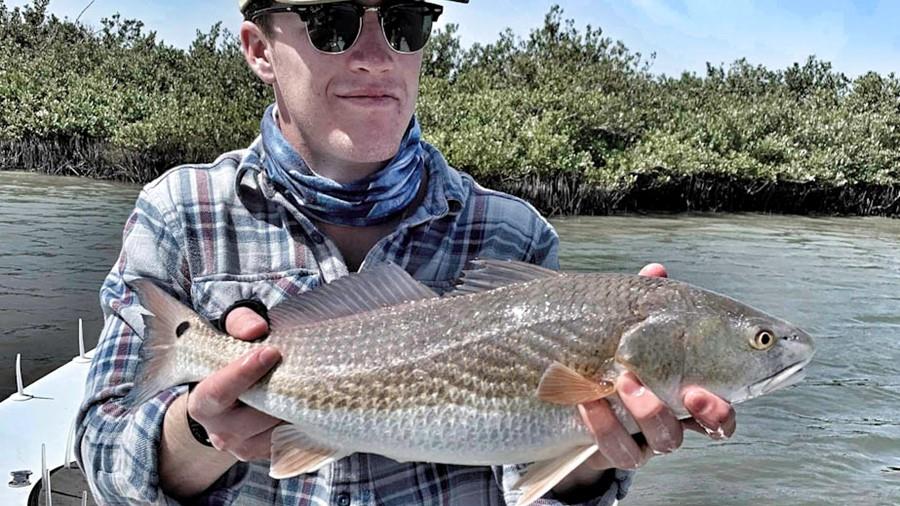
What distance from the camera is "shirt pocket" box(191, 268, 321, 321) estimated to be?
7.61 feet

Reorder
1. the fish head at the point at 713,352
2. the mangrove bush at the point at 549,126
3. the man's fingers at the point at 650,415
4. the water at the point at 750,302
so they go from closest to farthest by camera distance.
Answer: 1. the man's fingers at the point at 650,415
2. the fish head at the point at 713,352
3. the water at the point at 750,302
4. the mangrove bush at the point at 549,126

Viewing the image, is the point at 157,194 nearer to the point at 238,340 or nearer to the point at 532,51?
the point at 238,340

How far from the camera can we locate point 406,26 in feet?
7.40

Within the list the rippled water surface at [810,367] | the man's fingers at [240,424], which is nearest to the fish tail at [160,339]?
the man's fingers at [240,424]

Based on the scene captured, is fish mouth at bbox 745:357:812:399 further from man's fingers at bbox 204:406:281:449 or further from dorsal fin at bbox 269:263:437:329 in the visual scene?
man's fingers at bbox 204:406:281:449

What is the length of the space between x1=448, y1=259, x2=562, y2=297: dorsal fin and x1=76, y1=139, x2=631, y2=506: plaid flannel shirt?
231mm

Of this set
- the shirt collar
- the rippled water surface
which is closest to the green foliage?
the rippled water surface

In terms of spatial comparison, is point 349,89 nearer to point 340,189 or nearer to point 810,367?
point 340,189

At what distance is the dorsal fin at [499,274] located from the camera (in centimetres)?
221

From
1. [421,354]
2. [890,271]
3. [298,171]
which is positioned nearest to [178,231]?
[298,171]

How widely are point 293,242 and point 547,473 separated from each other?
0.86m

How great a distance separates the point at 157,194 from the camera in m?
2.32

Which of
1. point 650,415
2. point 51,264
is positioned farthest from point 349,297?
point 51,264

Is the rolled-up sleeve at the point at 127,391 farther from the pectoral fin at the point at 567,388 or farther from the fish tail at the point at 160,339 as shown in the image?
the pectoral fin at the point at 567,388
